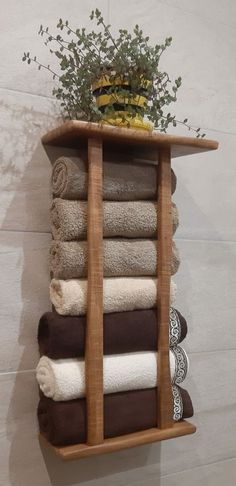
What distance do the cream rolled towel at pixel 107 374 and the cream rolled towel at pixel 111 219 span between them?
0.77 ft

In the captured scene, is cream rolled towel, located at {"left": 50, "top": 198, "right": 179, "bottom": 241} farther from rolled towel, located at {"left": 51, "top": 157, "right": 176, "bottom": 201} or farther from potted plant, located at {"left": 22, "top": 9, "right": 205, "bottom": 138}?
potted plant, located at {"left": 22, "top": 9, "right": 205, "bottom": 138}

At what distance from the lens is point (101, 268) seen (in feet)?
2.67

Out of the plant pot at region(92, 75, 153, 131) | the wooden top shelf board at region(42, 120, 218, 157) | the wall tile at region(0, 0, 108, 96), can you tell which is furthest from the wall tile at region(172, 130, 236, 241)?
the wall tile at region(0, 0, 108, 96)

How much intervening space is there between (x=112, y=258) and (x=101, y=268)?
36mm

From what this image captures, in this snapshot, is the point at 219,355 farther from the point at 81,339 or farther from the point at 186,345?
the point at 81,339

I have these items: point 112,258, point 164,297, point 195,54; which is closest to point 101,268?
point 112,258

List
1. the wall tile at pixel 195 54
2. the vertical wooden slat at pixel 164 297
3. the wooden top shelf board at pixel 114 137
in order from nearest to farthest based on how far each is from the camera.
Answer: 1. the wooden top shelf board at pixel 114 137
2. the vertical wooden slat at pixel 164 297
3. the wall tile at pixel 195 54

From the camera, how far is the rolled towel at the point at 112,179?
807 mm

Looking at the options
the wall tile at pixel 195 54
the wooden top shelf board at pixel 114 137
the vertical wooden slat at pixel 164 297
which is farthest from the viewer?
the wall tile at pixel 195 54

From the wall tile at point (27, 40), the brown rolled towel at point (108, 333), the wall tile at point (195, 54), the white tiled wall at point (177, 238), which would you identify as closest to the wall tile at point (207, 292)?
the white tiled wall at point (177, 238)

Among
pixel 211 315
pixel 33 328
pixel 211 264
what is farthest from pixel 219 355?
pixel 33 328

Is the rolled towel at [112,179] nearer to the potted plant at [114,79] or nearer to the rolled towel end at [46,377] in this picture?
the potted plant at [114,79]

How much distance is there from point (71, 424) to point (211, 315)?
1.63ft

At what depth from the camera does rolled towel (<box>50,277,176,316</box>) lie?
31.8 inches
